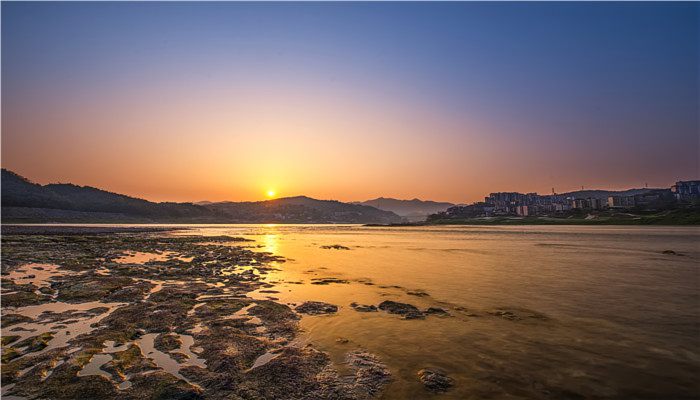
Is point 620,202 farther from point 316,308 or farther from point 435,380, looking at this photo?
point 435,380

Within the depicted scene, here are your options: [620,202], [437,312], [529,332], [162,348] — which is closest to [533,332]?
[529,332]

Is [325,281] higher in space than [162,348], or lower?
lower

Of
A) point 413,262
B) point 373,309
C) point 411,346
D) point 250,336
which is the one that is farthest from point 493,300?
point 413,262

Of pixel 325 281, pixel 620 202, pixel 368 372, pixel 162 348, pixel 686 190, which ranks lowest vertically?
pixel 325 281

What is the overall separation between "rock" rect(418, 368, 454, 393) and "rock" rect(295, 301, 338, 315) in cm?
585

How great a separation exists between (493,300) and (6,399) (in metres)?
15.1

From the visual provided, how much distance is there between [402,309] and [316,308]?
11.2 ft

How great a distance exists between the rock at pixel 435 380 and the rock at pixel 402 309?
456 cm

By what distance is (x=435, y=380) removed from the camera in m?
6.92

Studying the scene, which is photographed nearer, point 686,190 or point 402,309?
point 402,309

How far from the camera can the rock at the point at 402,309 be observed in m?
12.1

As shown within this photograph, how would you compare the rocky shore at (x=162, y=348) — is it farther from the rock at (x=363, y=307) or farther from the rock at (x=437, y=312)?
the rock at (x=437, y=312)

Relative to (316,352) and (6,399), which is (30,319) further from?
(316,352)

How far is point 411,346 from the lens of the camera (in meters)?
9.03
